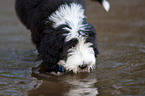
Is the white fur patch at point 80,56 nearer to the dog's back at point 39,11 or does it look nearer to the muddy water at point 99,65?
the muddy water at point 99,65

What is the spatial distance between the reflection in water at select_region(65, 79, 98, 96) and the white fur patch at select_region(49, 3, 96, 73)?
20 cm

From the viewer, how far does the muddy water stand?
3266 millimetres

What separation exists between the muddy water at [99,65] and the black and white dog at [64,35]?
10.1 inches

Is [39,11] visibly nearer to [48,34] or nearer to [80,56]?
[48,34]

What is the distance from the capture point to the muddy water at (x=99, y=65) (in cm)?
327

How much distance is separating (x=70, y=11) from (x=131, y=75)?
1.35 metres

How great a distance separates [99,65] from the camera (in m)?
4.18

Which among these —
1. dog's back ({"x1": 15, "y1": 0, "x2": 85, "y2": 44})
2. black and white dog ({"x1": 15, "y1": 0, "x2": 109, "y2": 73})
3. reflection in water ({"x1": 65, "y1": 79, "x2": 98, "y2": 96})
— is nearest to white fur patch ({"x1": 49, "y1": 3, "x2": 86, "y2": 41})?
black and white dog ({"x1": 15, "y1": 0, "x2": 109, "y2": 73})

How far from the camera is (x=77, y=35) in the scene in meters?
3.38

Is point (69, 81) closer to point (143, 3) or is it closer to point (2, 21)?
point (2, 21)

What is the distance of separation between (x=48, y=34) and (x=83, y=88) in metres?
1.02

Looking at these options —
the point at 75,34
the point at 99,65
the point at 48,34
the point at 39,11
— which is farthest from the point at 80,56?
the point at 39,11

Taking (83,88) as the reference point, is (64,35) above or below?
above

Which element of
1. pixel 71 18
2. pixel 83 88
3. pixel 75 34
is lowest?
pixel 83 88
